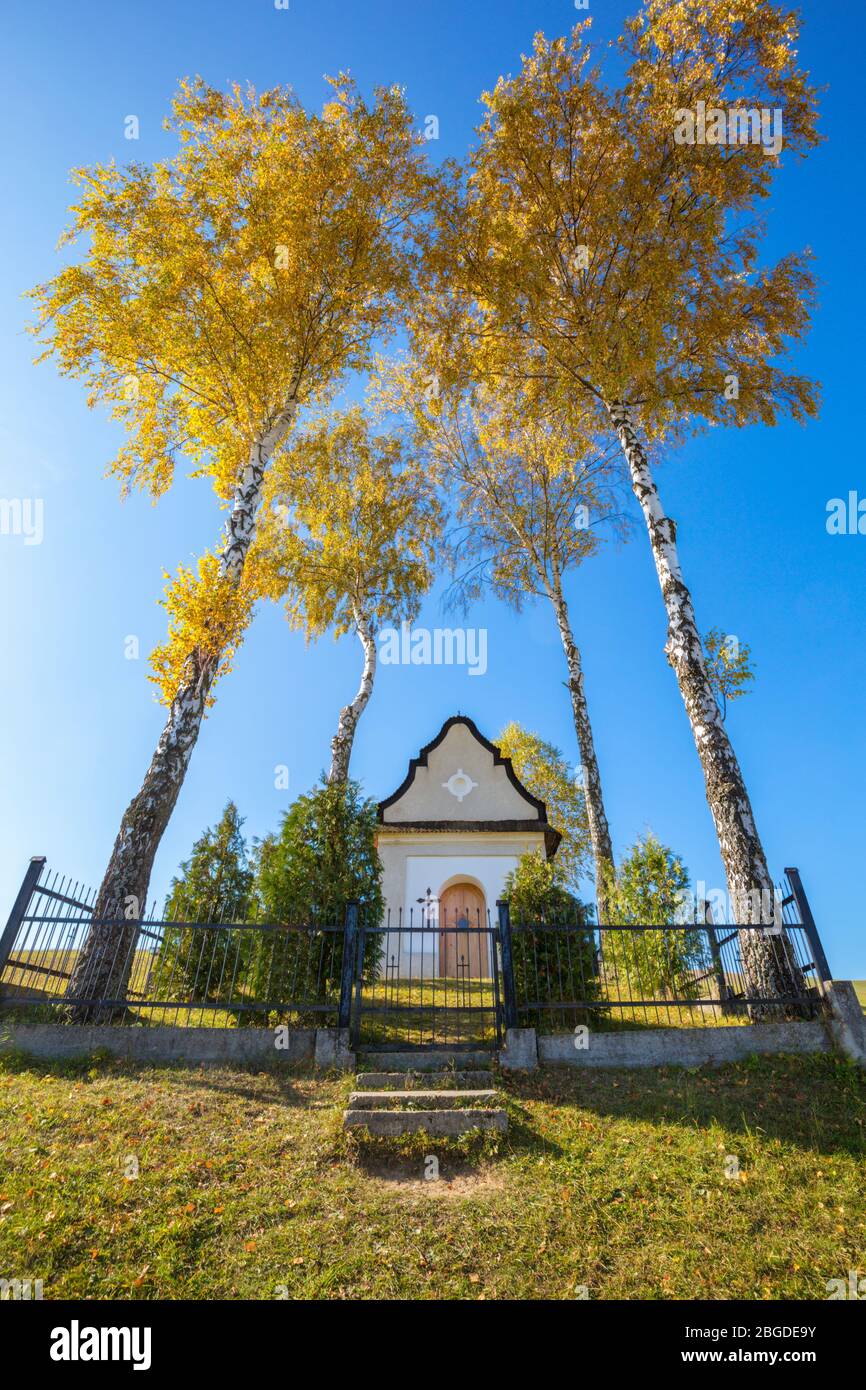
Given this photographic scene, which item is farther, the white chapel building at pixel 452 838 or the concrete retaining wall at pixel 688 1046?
the white chapel building at pixel 452 838

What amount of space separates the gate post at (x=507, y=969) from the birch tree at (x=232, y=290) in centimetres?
553

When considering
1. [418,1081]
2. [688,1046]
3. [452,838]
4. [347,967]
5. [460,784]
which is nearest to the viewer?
[418,1081]

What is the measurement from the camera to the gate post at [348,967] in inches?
317

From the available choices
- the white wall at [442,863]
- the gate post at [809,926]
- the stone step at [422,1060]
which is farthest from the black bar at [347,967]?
the white wall at [442,863]

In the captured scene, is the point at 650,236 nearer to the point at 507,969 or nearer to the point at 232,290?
the point at 232,290

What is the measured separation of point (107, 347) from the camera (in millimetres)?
11750

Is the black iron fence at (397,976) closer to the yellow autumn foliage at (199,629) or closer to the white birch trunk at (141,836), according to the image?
the white birch trunk at (141,836)

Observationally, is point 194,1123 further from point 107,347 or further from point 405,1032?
point 107,347

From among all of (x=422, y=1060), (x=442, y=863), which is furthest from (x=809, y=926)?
(x=442, y=863)

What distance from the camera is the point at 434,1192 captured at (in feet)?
16.9

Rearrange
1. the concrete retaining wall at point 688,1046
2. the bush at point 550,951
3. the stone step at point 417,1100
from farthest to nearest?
1. the bush at point 550,951
2. the concrete retaining wall at point 688,1046
3. the stone step at point 417,1100

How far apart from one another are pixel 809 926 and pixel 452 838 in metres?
11.0

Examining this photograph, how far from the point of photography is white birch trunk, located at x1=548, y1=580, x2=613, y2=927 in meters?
13.5

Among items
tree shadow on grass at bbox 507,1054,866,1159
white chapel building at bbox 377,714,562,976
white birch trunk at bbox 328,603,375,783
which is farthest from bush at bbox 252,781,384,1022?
white chapel building at bbox 377,714,562,976
